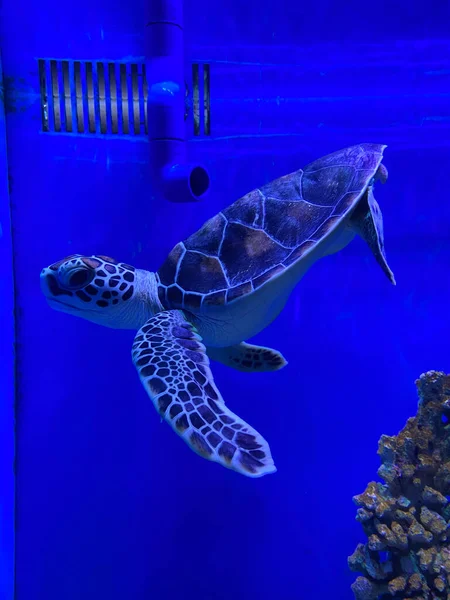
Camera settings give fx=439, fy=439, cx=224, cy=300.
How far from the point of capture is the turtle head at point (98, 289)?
1.82 meters

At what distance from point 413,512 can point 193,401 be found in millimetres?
1097

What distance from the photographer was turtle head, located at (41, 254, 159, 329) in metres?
1.82

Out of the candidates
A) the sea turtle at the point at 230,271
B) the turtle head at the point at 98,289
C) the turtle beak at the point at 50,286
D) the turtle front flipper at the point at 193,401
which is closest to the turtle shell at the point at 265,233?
the sea turtle at the point at 230,271

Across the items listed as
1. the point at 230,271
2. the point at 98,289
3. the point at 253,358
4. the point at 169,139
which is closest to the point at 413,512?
the point at 253,358

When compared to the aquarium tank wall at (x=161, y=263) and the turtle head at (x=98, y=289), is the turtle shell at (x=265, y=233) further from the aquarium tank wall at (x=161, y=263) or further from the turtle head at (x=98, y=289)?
the aquarium tank wall at (x=161, y=263)

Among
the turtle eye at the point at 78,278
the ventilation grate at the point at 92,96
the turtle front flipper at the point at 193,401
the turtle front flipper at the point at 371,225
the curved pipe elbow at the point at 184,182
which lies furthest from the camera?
the ventilation grate at the point at 92,96

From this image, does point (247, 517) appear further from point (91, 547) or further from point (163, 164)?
point (163, 164)

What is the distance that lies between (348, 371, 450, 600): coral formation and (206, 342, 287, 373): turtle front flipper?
621 millimetres

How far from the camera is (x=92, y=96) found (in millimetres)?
2189

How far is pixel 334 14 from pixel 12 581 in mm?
3506

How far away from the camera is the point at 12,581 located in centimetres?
229

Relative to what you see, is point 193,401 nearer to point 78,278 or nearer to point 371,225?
point 78,278

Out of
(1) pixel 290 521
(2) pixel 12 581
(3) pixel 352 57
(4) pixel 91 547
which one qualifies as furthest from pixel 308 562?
(3) pixel 352 57

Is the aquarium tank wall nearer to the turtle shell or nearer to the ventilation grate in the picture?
the ventilation grate
